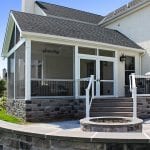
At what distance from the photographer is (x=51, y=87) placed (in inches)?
501

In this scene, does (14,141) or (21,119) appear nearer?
(14,141)

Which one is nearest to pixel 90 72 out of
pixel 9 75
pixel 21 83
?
pixel 21 83

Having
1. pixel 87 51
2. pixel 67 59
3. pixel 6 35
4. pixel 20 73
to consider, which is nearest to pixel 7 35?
pixel 6 35

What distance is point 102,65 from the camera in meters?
14.6

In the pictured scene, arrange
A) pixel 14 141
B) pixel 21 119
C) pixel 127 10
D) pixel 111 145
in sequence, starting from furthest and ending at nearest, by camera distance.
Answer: pixel 127 10, pixel 21 119, pixel 14 141, pixel 111 145

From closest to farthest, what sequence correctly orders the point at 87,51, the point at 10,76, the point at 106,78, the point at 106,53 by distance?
the point at 87,51
the point at 106,53
the point at 106,78
the point at 10,76

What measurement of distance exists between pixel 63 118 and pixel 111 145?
298 inches

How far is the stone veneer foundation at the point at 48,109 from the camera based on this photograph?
11430 millimetres

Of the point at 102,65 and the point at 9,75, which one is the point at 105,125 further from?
the point at 9,75

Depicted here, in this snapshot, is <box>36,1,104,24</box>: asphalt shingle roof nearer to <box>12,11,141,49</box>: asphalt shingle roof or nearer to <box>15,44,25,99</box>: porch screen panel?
<box>12,11,141,49</box>: asphalt shingle roof

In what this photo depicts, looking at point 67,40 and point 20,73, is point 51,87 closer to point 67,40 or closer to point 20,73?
point 20,73

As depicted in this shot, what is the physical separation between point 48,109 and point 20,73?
8.04ft

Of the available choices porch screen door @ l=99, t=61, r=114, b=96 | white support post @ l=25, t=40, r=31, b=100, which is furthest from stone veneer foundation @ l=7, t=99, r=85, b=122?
porch screen door @ l=99, t=61, r=114, b=96

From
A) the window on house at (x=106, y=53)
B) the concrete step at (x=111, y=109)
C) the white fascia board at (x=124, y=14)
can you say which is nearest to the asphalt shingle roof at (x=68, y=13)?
the white fascia board at (x=124, y=14)
